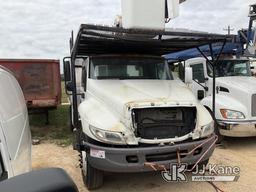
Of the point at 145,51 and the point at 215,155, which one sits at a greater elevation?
the point at 145,51

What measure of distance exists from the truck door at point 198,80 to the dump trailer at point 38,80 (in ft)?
13.4

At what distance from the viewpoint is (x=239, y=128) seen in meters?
8.48

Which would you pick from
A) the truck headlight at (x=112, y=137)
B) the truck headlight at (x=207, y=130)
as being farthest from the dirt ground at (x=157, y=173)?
the truck headlight at (x=112, y=137)

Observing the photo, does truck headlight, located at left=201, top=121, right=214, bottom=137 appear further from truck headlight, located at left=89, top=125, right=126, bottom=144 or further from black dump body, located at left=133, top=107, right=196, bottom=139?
truck headlight, located at left=89, top=125, right=126, bottom=144

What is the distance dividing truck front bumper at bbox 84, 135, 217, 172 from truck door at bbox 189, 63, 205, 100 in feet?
15.1

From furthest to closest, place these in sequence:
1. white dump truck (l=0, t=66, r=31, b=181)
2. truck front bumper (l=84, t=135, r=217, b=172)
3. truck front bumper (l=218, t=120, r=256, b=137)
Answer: truck front bumper (l=218, t=120, r=256, b=137) < truck front bumper (l=84, t=135, r=217, b=172) < white dump truck (l=0, t=66, r=31, b=181)

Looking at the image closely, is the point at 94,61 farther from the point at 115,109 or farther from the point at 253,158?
the point at 253,158

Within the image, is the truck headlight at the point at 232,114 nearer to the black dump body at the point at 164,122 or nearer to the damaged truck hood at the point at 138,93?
the damaged truck hood at the point at 138,93

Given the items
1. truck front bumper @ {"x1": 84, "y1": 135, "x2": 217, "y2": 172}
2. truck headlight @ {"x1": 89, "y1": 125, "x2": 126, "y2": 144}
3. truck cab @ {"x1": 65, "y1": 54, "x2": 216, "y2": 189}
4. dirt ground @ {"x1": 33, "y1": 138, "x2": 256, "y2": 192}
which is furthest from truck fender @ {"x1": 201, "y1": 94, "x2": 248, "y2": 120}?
truck headlight @ {"x1": 89, "y1": 125, "x2": 126, "y2": 144}

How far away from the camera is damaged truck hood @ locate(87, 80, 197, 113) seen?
5.57 m

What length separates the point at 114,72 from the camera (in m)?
6.97

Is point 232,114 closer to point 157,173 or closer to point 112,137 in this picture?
point 157,173

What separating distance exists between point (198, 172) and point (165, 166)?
113cm

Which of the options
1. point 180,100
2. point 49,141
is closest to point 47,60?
point 49,141
